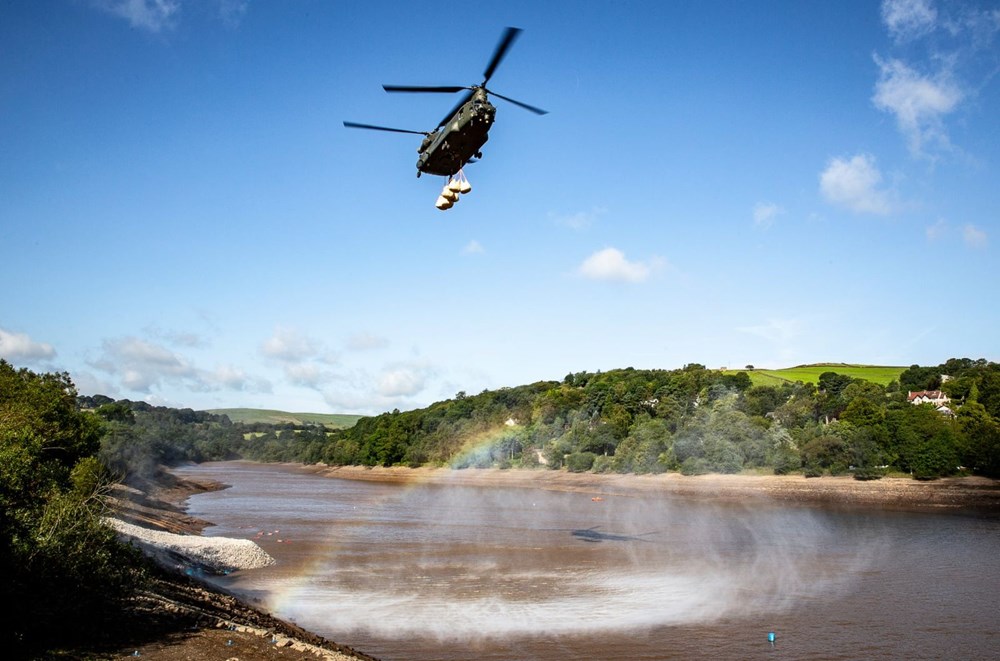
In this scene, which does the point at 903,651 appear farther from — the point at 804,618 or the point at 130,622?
the point at 130,622

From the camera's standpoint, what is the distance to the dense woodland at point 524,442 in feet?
51.3

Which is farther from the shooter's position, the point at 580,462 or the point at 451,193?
the point at 580,462

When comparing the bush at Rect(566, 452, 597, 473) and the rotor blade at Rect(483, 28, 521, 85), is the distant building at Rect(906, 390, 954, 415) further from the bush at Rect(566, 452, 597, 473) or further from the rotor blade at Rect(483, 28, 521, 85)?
the rotor blade at Rect(483, 28, 521, 85)

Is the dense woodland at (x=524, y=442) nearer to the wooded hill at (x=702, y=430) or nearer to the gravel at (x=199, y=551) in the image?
the wooded hill at (x=702, y=430)

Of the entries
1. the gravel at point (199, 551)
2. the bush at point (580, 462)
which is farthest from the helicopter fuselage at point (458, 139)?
the bush at point (580, 462)

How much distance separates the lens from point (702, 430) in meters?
90.7

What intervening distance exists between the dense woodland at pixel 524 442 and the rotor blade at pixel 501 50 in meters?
14.9

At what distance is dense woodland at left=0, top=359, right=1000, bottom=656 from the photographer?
51.3 ft

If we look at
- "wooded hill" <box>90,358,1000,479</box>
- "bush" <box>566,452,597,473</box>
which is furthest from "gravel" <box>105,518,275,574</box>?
"bush" <box>566,452,597,473</box>

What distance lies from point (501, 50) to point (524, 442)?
10409cm

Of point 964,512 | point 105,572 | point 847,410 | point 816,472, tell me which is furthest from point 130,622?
point 847,410

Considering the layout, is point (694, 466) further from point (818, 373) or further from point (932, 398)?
point (818, 373)

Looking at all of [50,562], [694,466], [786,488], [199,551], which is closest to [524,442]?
[694,466]

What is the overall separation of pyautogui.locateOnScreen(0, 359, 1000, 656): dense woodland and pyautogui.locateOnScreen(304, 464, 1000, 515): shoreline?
1897 mm
